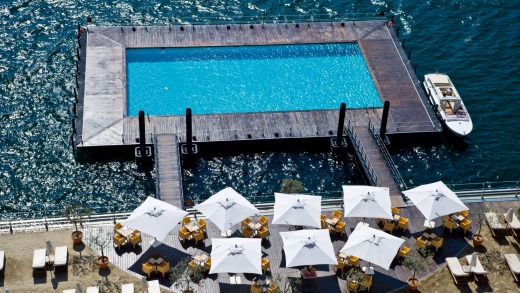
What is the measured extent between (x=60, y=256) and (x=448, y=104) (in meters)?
43.0

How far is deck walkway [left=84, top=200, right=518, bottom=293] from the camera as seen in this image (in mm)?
62969

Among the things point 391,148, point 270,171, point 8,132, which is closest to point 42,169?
point 8,132

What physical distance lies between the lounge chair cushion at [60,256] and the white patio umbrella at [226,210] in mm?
10681

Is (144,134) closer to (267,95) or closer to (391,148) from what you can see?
(267,95)

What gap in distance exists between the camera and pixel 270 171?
261ft

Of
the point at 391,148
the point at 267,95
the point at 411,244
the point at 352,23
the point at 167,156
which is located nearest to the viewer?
the point at 411,244

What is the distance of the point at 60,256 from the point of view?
63125 mm

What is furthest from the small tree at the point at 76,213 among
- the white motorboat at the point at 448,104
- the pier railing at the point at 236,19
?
Result: the white motorboat at the point at 448,104

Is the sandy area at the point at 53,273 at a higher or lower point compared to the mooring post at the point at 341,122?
lower

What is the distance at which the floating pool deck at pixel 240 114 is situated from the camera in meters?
81.9

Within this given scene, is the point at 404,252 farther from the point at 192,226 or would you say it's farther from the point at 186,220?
the point at 186,220

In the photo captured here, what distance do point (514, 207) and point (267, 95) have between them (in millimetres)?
28889

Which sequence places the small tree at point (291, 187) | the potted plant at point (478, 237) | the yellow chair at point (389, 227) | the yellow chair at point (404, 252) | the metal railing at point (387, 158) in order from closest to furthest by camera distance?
the yellow chair at point (404, 252), the potted plant at point (478, 237), the yellow chair at point (389, 227), the small tree at point (291, 187), the metal railing at point (387, 158)

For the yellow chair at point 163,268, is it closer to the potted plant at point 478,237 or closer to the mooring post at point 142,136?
the mooring post at point 142,136
